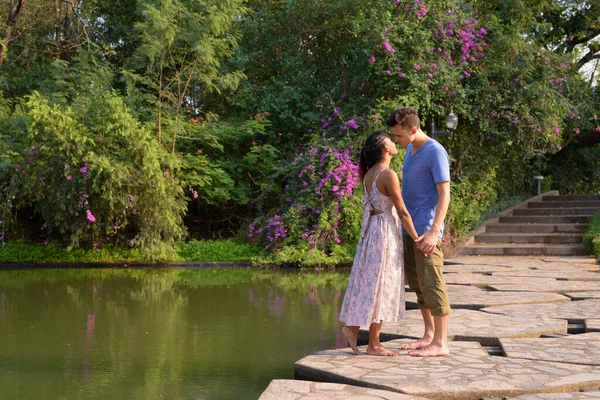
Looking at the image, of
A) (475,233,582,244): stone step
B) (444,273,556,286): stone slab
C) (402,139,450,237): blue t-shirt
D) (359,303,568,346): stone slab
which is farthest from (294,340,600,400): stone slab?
(475,233,582,244): stone step

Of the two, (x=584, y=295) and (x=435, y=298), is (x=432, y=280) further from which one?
(x=584, y=295)

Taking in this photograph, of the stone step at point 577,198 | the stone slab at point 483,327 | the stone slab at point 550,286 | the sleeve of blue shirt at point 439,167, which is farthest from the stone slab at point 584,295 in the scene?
the stone step at point 577,198

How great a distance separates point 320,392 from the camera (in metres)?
4.27

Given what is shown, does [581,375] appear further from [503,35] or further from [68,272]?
[503,35]

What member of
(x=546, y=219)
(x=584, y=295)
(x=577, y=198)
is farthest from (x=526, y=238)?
(x=584, y=295)

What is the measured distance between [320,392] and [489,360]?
1.31m

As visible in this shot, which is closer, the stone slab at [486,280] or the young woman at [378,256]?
the young woman at [378,256]

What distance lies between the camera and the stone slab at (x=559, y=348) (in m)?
5.04

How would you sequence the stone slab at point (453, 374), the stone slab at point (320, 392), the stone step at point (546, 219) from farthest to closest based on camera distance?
the stone step at point (546, 219) < the stone slab at point (453, 374) < the stone slab at point (320, 392)

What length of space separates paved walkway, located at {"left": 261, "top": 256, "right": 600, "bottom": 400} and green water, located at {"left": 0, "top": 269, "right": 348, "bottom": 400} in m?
0.67

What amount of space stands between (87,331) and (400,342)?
3.11 metres

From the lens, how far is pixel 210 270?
13297 millimetres

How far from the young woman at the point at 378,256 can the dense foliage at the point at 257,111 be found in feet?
27.5

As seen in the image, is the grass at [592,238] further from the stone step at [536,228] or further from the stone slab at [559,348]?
the stone slab at [559,348]
